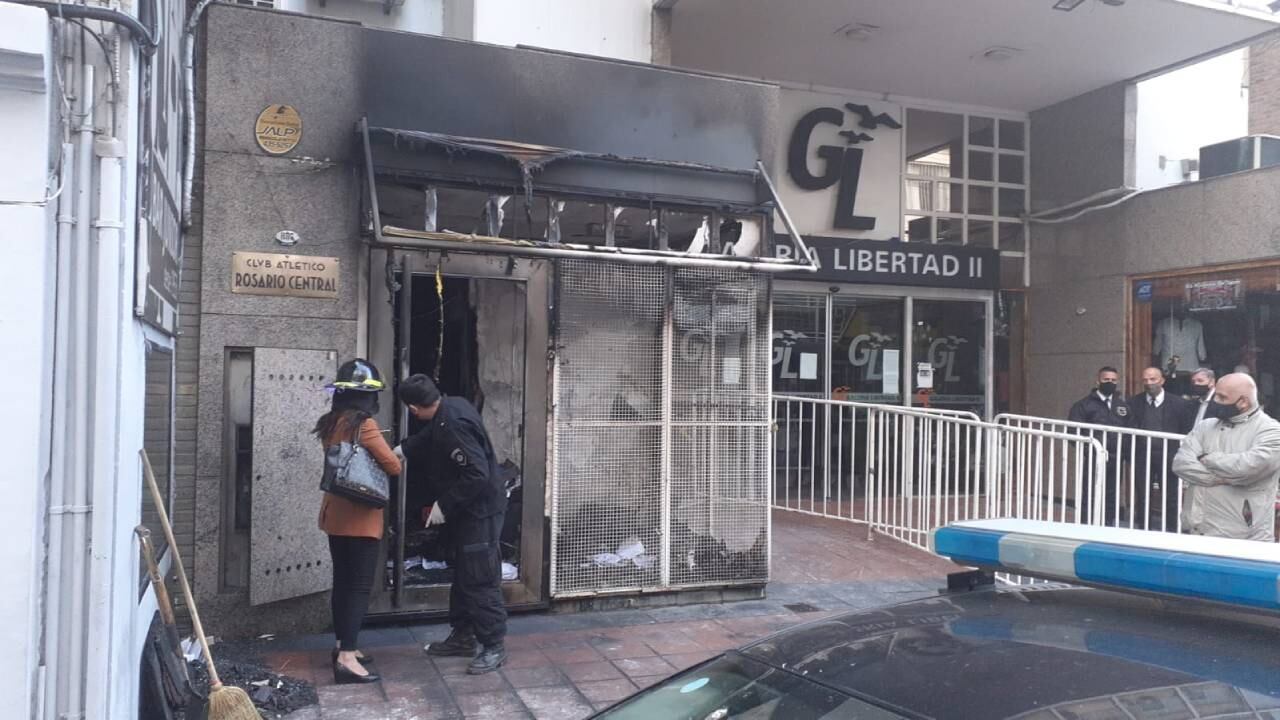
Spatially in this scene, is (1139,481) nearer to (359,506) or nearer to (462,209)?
(462,209)

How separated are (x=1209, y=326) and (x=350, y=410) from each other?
32.3 feet

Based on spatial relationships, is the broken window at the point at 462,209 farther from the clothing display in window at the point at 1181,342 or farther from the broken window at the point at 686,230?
the clothing display in window at the point at 1181,342

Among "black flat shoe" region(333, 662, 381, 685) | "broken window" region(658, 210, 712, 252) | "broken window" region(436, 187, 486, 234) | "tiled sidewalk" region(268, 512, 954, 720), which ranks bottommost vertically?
"tiled sidewalk" region(268, 512, 954, 720)

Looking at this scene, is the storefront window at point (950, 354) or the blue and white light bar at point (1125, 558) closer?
the blue and white light bar at point (1125, 558)

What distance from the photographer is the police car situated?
1.85m

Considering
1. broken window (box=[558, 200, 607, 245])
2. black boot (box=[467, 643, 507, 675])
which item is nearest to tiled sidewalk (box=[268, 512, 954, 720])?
black boot (box=[467, 643, 507, 675])

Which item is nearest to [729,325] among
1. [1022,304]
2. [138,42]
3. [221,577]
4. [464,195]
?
[464,195]

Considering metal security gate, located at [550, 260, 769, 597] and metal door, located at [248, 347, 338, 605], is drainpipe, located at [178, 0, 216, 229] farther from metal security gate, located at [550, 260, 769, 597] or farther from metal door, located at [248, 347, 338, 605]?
metal security gate, located at [550, 260, 769, 597]

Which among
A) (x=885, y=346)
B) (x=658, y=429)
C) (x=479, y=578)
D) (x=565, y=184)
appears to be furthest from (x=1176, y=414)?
(x=479, y=578)

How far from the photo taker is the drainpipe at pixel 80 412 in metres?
3.31

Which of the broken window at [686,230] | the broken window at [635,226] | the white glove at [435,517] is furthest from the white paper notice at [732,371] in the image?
the white glove at [435,517]

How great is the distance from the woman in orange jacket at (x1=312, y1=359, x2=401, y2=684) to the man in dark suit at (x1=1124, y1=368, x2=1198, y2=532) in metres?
5.62

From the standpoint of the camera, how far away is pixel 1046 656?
2047 millimetres

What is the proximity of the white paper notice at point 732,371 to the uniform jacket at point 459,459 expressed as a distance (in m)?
2.19
